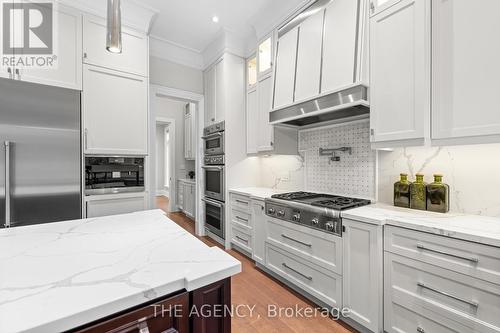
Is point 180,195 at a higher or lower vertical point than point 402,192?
lower

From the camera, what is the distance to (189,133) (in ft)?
17.7

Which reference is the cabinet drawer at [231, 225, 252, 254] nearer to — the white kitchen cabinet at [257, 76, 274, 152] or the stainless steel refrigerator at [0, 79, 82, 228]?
the white kitchen cabinet at [257, 76, 274, 152]

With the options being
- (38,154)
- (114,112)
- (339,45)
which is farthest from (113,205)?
(339,45)

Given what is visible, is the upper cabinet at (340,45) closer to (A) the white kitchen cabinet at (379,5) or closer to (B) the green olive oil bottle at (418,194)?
(A) the white kitchen cabinet at (379,5)

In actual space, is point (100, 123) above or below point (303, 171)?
above

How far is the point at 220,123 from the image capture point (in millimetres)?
3355

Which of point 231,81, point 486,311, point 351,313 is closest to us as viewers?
point 486,311

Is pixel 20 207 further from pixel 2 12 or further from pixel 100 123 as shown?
pixel 2 12

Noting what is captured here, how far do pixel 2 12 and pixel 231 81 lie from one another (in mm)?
2316

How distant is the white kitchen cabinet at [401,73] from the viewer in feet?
4.94

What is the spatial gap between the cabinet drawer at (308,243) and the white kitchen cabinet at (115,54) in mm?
2323

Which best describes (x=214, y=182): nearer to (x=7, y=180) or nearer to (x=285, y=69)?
(x=285, y=69)

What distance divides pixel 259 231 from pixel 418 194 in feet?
5.23

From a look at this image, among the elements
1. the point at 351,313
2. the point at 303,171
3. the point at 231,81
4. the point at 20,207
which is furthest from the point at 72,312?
the point at 231,81
